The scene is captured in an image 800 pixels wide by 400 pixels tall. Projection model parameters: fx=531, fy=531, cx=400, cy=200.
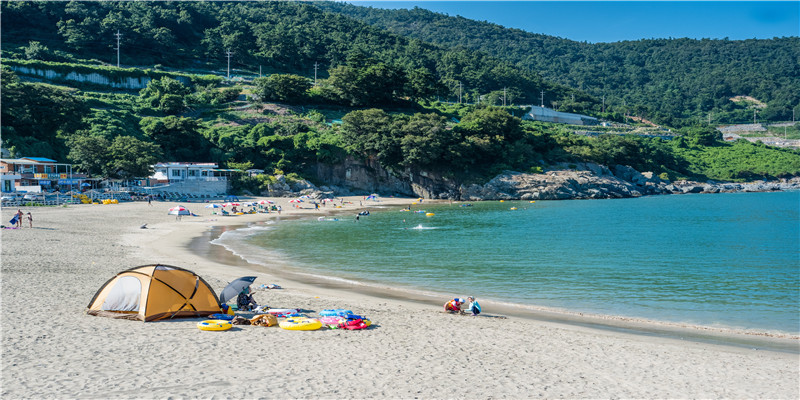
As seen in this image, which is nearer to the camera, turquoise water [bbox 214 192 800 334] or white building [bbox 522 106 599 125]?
turquoise water [bbox 214 192 800 334]

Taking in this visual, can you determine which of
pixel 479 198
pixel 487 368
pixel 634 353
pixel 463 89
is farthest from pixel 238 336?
pixel 463 89

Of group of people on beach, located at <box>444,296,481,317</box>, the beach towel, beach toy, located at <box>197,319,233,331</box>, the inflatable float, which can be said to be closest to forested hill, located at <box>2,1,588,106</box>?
group of people on beach, located at <box>444,296,481,317</box>

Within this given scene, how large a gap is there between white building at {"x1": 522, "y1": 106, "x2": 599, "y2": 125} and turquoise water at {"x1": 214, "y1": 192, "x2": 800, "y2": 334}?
77.4m

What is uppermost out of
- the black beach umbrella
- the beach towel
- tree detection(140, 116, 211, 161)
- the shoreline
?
tree detection(140, 116, 211, 161)

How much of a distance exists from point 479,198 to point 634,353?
7011 centimetres

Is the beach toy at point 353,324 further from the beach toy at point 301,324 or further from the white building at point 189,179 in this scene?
the white building at point 189,179

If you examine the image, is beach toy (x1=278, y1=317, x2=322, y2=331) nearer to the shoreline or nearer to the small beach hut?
the small beach hut

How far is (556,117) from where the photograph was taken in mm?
132250

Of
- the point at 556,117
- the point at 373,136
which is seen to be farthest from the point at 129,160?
the point at 556,117

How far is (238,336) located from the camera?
12.6 meters

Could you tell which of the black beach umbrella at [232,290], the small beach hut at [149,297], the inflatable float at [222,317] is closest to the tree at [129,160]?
the black beach umbrella at [232,290]

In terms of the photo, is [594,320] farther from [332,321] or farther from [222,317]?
Answer: [222,317]

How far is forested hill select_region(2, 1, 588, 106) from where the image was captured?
108 m

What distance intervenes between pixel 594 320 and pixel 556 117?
122m
